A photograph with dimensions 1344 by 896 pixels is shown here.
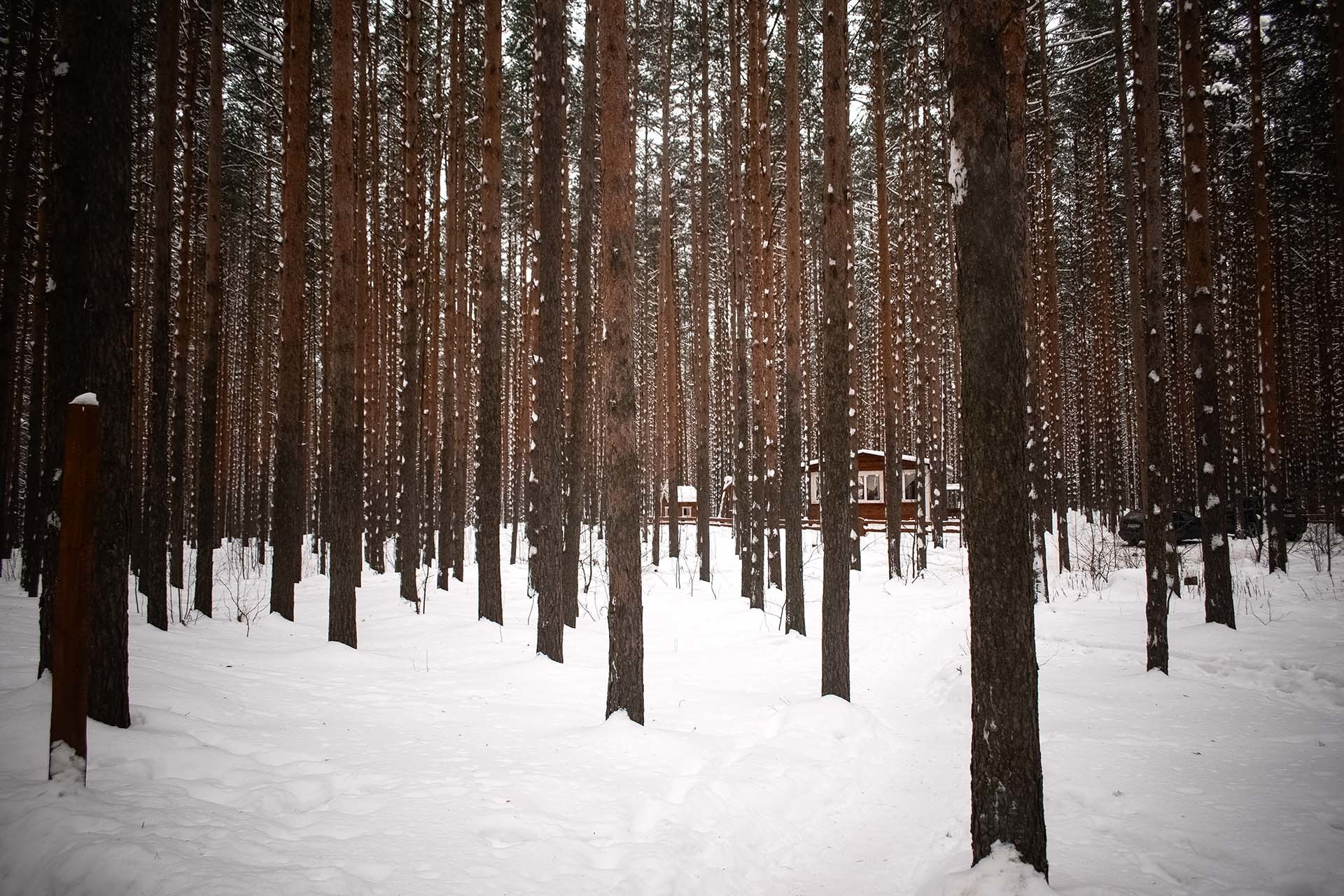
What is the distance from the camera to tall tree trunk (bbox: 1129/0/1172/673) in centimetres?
670

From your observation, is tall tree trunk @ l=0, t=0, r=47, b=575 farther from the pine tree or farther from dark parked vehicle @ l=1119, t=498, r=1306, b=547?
dark parked vehicle @ l=1119, t=498, r=1306, b=547

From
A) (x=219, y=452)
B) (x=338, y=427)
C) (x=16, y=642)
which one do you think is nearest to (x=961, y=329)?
(x=338, y=427)

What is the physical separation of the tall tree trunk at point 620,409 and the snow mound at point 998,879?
2.81 metres

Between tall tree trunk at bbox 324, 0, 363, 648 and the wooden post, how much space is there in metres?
4.39

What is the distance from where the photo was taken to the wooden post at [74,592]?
2.81 meters

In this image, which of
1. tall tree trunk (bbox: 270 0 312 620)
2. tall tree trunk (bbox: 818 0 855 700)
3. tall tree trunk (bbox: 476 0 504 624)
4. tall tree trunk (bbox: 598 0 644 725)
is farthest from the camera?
tall tree trunk (bbox: 476 0 504 624)

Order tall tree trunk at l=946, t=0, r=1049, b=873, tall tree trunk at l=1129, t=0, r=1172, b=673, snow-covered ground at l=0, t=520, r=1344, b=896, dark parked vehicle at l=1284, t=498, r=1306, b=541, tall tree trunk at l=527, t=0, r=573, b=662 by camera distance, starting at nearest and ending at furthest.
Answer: snow-covered ground at l=0, t=520, r=1344, b=896 → tall tree trunk at l=946, t=0, r=1049, b=873 → tall tree trunk at l=1129, t=0, r=1172, b=673 → tall tree trunk at l=527, t=0, r=573, b=662 → dark parked vehicle at l=1284, t=498, r=1306, b=541

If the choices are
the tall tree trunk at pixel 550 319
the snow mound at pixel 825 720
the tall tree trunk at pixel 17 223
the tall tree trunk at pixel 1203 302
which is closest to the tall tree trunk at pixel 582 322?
the tall tree trunk at pixel 550 319

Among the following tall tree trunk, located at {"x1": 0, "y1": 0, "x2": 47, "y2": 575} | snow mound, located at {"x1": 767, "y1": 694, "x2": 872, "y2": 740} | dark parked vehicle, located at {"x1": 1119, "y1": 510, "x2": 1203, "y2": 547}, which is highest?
tall tree trunk, located at {"x1": 0, "y1": 0, "x2": 47, "y2": 575}

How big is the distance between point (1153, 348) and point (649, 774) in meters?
7.10

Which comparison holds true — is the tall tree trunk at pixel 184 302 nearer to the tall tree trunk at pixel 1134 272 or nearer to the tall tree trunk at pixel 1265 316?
the tall tree trunk at pixel 1134 272

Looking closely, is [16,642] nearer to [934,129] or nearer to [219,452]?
[219,452]

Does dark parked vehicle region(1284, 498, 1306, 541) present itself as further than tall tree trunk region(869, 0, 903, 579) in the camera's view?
Yes

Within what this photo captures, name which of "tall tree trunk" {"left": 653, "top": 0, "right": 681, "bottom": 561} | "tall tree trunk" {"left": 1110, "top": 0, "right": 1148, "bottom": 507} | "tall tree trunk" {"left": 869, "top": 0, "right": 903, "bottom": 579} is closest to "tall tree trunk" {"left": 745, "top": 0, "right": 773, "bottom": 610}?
"tall tree trunk" {"left": 653, "top": 0, "right": 681, "bottom": 561}
